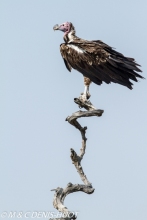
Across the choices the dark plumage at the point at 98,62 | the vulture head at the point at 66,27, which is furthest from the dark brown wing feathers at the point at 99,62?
the vulture head at the point at 66,27

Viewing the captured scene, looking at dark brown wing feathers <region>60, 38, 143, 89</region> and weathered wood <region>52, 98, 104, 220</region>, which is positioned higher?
dark brown wing feathers <region>60, 38, 143, 89</region>

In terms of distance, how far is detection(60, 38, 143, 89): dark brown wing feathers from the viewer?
57.8ft

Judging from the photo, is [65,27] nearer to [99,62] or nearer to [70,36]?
[70,36]

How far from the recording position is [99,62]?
18109 millimetres

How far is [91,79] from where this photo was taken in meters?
17.8

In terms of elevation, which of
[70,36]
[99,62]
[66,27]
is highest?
[66,27]

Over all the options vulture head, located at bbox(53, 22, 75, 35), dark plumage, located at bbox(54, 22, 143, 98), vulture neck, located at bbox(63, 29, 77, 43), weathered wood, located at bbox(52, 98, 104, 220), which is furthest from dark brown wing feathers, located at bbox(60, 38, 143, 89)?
weathered wood, located at bbox(52, 98, 104, 220)

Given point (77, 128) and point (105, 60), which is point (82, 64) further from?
point (77, 128)

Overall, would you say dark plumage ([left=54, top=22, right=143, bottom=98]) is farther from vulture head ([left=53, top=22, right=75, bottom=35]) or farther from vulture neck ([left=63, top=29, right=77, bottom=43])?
vulture head ([left=53, top=22, right=75, bottom=35])

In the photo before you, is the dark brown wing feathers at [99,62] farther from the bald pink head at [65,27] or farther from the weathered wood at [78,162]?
the weathered wood at [78,162]

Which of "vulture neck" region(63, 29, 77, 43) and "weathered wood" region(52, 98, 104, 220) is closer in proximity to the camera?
"weathered wood" region(52, 98, 104, 220)

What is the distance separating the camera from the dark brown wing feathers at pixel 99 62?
17609 millimetres

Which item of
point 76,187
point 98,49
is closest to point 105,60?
point 98,49

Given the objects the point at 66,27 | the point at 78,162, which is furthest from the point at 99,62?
the point at 78,162
